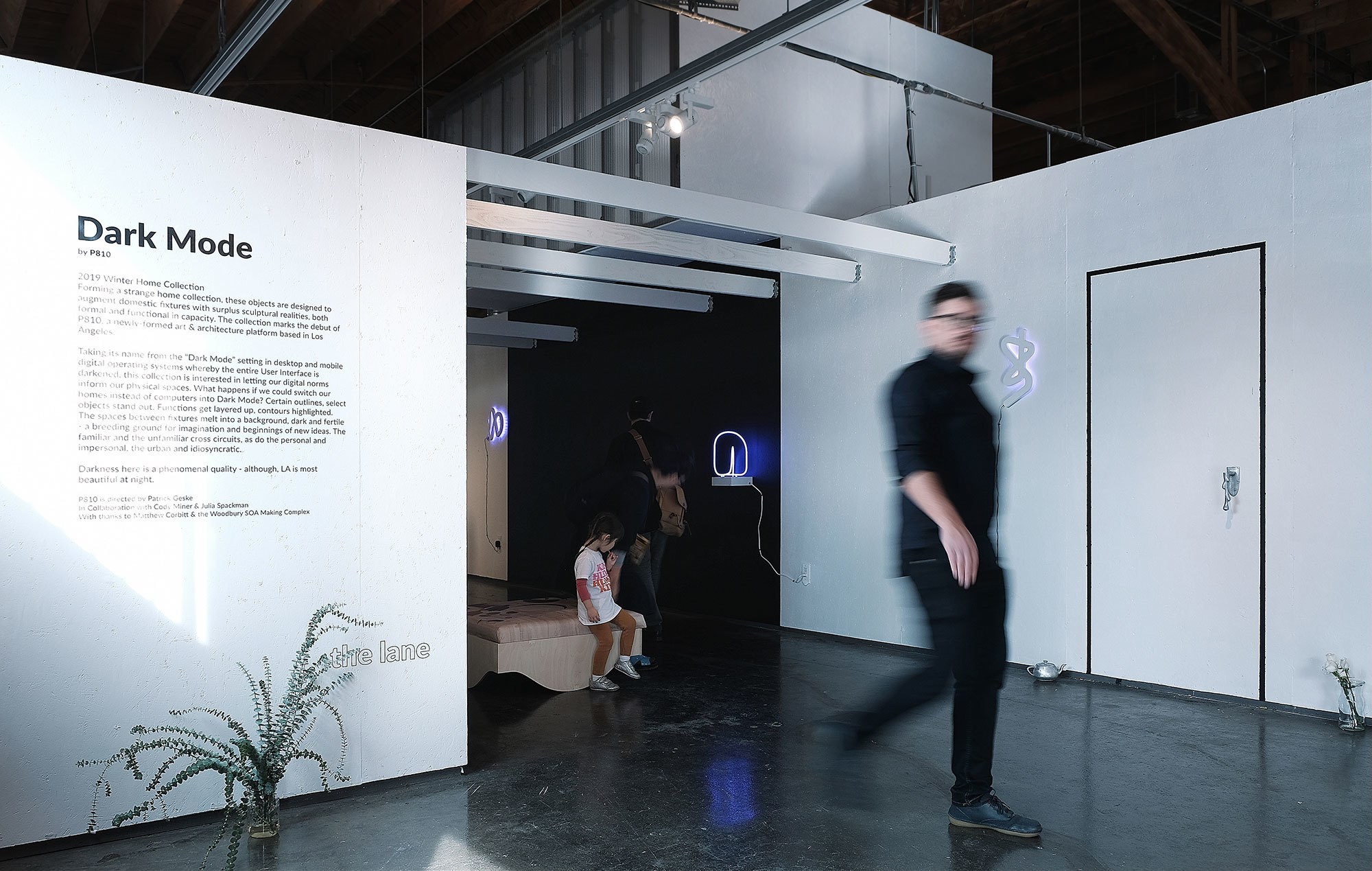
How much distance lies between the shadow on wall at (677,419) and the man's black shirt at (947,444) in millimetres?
3288

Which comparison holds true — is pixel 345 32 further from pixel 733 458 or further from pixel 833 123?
pixel 733 458

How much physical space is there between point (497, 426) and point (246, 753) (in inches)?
336

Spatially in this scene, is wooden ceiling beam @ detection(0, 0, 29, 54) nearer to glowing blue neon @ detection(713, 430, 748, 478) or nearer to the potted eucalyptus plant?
the potted eucalyptus plant

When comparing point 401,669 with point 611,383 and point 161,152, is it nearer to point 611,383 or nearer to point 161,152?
point 161,152

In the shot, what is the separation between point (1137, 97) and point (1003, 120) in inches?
57.4

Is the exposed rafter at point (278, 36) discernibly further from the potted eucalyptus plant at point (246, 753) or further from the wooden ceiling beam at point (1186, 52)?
the wooden ceiling beam at point (1186, 52)

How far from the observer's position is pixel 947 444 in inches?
124

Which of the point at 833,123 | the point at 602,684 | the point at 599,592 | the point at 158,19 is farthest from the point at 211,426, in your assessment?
the point at 833,123

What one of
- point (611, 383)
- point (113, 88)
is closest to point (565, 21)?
point (611, 383)

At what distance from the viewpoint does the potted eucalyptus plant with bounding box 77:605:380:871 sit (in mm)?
3154

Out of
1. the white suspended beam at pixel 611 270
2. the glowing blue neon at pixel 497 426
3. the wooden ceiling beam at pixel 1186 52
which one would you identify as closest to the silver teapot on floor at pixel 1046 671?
the white suspended beam at pixel 611 270

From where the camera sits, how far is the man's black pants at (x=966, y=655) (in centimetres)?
309

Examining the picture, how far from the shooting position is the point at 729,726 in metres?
4.64

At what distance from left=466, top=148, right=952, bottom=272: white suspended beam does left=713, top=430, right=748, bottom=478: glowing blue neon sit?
84.2 inches
